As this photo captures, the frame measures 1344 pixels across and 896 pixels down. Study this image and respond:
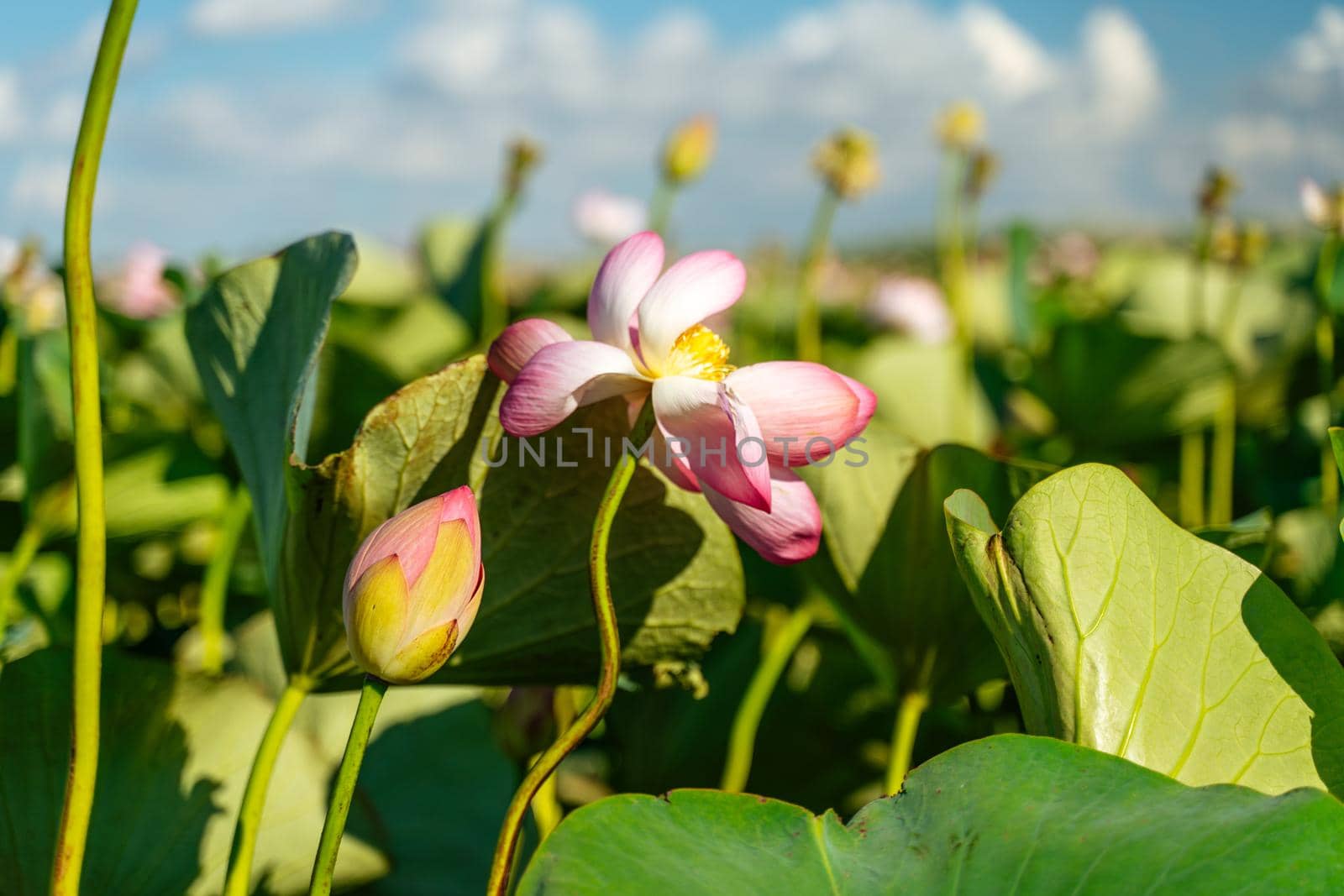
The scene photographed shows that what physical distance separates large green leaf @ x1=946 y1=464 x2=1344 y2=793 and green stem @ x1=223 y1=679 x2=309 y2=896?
26 cm


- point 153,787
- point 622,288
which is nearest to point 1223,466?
point 622,288

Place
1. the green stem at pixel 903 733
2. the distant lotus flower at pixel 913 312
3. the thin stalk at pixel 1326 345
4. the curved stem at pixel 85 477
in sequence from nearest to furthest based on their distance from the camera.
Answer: the curved stem at pixel 85 477
the green stem at pixel 903 733
the thin stalk at pixel 1326 345
the distant lotus flower at pixel 913 312

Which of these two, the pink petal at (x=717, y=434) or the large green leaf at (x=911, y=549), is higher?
the pink petal at (x=717, y=434)

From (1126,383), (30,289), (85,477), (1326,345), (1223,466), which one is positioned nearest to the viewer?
(85,477)

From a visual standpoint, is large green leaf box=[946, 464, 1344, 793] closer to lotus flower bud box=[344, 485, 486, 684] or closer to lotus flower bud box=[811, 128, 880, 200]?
lotus flower bud box=[344, 485, 486, 684]

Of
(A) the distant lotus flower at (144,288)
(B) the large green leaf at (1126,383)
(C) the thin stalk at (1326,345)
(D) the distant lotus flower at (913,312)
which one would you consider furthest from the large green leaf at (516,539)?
(D) the distant lotus flower at (913,312)

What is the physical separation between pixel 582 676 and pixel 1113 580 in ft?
0.77

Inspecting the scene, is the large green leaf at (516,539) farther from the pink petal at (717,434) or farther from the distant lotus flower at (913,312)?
the distant lotus flower at (913,312)

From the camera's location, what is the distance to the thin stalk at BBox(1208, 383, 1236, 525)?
3.30ft

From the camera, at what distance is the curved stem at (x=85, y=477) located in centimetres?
30

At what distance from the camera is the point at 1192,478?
1.15 meters

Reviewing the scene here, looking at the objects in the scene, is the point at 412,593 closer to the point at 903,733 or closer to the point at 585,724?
the point at 585,724

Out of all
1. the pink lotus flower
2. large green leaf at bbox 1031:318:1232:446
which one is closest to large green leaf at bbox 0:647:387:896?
the pink lotus flower

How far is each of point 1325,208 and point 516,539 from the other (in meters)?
0.84
